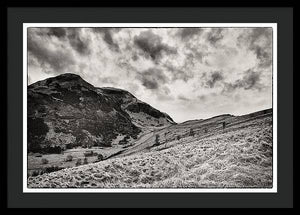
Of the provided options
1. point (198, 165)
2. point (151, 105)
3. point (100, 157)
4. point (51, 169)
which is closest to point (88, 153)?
point (100, 157)

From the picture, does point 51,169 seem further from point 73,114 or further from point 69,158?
point 73,114

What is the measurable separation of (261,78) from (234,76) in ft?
1.26

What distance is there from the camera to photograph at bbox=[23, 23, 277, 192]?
4.71 meters

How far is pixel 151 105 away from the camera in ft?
16.5

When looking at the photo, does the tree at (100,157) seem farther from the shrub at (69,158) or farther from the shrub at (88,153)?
the shrub at (69,158)

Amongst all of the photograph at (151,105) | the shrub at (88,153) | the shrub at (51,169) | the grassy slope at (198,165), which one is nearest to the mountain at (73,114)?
the photograph at (151,105)

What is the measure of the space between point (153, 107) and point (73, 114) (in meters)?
1.21

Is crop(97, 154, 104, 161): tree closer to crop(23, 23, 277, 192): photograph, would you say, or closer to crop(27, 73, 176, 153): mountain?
crop(23, 23, 277, 192): photograph

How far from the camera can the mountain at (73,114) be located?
478 centimetres

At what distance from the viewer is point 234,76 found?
4832 millimetres

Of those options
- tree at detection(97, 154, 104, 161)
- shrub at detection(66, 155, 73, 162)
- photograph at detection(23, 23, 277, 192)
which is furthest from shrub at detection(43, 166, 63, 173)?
tree at detection(97, 154, 104, 161)

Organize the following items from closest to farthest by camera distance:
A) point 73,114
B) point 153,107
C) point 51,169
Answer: point 51,169, point 73,114, point 153,107
